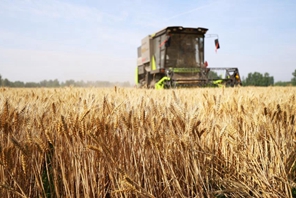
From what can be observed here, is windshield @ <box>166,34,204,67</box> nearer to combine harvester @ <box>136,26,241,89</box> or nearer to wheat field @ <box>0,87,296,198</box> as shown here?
combine harvester @ <box>136,26,241,89</box>

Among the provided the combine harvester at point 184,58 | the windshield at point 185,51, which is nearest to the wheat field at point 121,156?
the combine harvester at point 184,58

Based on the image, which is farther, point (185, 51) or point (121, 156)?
point (185, 51)

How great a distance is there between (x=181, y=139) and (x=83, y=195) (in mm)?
567

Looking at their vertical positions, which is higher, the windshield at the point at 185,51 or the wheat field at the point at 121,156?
the windshield at the point at 185,51

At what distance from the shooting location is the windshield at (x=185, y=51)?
12570 millimetres

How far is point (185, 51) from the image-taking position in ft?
42.4

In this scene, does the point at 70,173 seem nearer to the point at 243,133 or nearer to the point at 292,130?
the point at 243,133

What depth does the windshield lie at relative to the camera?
12.6 meters

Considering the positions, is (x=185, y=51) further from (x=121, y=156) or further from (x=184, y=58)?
(x=121, y=156)

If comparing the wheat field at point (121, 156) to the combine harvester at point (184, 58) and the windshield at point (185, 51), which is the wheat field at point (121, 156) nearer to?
the combine harvester at point (184, 58)

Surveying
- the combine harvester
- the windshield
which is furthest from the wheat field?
the windshield

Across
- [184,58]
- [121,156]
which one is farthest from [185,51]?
[121,156]

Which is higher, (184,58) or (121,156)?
(184,58)

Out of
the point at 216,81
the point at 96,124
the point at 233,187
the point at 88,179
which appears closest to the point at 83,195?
the point at 88,179
